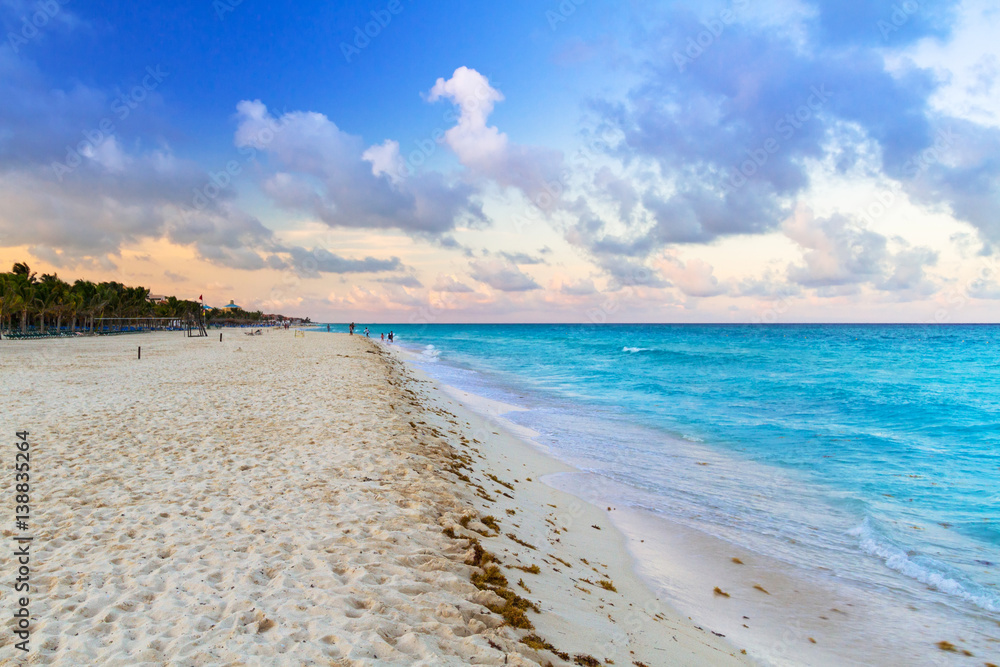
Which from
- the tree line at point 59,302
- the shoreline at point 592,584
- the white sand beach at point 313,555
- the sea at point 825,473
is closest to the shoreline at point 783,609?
the sea at point 825,473

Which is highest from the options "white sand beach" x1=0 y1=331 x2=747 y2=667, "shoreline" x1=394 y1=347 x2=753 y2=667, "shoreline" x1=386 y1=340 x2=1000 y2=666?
"white sand beach" x1=0 y1=331 x2=747 y2=667

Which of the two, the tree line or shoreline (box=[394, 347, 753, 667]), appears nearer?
shoreline (box=[394, 347, 753, 667])

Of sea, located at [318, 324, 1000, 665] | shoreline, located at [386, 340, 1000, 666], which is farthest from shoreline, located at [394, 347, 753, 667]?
sea, located at [318, 324, 1000, 665]

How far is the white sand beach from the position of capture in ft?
12.5

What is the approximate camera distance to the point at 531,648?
3982mm

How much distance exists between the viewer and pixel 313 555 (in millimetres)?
5160

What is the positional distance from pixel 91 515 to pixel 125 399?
9724mm

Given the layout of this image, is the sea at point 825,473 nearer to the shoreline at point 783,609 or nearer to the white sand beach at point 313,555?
the shoreline at point 783,609

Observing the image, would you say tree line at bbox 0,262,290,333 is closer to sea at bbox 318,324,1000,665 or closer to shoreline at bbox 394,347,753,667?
sea at bbox 318,324,1000,665

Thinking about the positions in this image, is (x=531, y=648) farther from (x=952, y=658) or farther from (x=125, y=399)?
(x=125, y=399)

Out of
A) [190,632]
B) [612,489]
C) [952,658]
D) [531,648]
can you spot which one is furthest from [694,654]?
[612,489]

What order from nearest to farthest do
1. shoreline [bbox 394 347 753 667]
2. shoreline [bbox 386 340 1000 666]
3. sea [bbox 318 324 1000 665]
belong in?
shoreline [bbox 394 347 753 667], shoreline [bbox 386 340 1000 666], sea [bbox 318 324 1000 665]

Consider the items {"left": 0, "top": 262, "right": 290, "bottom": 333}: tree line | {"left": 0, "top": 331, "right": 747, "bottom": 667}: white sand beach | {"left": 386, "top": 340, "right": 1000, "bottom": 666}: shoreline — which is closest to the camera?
{"left": 0, "top": 331, "right": 747, "bottom": 667}: white sand beach

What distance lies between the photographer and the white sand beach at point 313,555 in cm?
380
